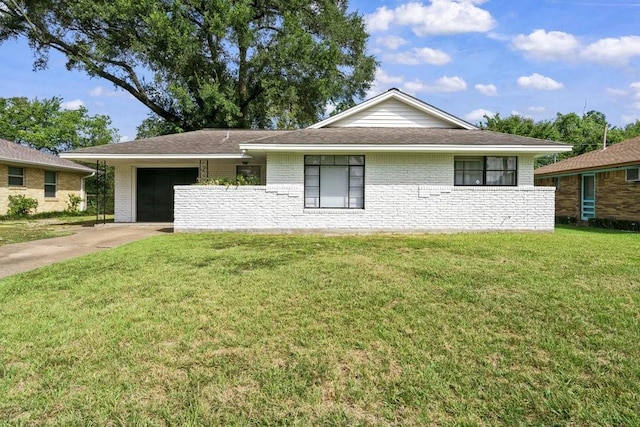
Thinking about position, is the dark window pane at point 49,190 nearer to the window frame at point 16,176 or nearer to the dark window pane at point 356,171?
the window frame at point 16,176

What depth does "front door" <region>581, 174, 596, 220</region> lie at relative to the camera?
55.0 ft

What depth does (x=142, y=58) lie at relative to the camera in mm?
21672

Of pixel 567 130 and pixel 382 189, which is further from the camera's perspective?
pixel 567 130

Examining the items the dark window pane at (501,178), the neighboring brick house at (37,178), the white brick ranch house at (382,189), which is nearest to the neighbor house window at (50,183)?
the neighboring brick house at (37,178)

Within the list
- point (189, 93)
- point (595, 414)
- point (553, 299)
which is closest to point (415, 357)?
point (595, 414)

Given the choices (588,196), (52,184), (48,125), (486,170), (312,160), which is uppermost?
(48,125)

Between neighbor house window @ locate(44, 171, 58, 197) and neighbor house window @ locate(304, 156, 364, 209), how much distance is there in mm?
18080

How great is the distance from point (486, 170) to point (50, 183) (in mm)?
23409

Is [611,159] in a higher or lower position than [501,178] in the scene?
higher

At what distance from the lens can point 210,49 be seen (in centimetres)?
2327

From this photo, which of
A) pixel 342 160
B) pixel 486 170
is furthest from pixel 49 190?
pixel 486 170

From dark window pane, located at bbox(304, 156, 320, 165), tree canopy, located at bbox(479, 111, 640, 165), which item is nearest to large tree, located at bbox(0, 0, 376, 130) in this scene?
dark window pane, located at bbox(304, 156, 320, 165)

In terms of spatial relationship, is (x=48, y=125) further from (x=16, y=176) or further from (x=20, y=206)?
(x=20, y=206)

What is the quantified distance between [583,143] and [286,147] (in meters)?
39.4
